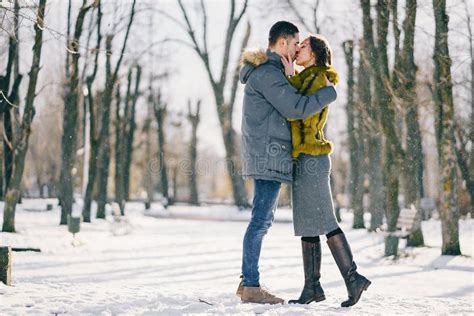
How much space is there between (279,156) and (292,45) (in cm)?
96

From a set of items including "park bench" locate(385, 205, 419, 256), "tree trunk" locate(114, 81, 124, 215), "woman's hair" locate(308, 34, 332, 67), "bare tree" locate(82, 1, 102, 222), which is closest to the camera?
"woman's hair" locate(308, 34, 332, 67)

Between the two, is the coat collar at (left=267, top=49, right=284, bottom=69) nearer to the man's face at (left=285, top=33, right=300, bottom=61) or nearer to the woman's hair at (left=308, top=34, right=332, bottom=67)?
the man's face at (left=285, top=33, right=300, bottom=61)

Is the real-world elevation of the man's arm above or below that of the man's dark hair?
below

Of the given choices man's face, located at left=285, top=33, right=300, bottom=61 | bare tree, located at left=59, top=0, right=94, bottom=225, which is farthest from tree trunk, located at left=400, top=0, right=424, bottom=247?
man's face, located at left=285, top=33, right=300, bottom=61

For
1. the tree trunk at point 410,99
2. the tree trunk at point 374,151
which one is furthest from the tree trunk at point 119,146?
the tree trunk at point 410,99

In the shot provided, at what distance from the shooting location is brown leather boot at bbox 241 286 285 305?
16.4ft

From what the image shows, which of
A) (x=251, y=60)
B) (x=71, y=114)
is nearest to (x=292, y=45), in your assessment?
(x=251, y=60)

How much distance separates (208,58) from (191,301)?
22372 millimetres

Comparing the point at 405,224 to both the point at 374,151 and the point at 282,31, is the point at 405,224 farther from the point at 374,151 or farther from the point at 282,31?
the point at 374,151

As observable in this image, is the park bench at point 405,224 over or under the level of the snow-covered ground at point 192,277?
over

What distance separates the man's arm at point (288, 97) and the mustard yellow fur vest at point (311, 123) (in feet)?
0.52

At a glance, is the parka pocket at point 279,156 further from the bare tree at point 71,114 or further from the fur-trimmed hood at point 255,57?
the bare tree at point 71,114

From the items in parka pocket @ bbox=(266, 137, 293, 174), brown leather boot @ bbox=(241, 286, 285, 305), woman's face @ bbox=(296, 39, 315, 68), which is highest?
woman's face @ bbox=(296, 39, 315, 68)

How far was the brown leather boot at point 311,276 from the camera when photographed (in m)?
5.09
